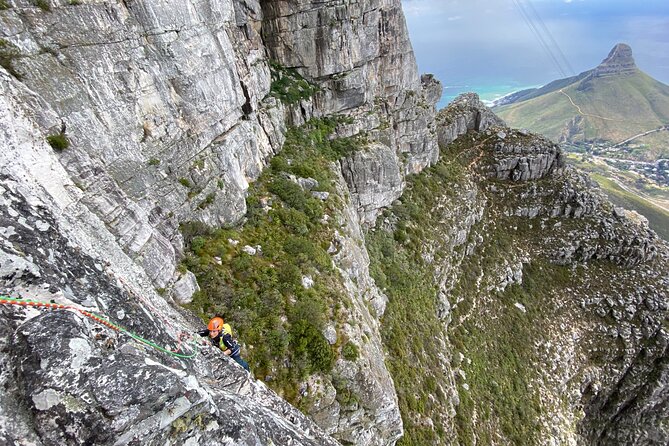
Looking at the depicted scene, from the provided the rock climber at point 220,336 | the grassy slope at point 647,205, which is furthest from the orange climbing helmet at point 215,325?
the grassy slope at point 647,205

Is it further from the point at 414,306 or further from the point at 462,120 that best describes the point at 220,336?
the point at 462,120

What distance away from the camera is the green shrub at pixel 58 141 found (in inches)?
433

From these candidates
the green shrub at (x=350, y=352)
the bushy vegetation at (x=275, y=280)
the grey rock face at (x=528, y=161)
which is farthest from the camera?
the grey rock face at (x=528, y=161)

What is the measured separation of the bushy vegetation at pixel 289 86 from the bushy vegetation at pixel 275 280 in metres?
10.3

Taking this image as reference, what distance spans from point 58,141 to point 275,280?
36.5ft

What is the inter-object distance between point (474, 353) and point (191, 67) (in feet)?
129

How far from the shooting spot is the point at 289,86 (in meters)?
32.3

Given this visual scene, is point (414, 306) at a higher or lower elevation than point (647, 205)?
higher

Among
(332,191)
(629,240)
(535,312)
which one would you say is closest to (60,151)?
(332,191)

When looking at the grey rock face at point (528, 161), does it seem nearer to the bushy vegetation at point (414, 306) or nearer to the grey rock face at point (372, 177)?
the bushy vegetation at point (414, 306)

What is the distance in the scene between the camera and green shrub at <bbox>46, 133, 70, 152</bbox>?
11002mm

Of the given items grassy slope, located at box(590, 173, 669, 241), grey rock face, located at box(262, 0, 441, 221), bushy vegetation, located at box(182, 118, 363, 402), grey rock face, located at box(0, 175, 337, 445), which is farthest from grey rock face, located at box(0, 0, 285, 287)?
grassy slope, located at box(590, 173, 669, 241)

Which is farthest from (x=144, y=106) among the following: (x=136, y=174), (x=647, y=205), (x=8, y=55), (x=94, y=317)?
(x=647, y=205)

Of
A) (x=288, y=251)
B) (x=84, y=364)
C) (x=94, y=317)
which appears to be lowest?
(x=288, y=251)
